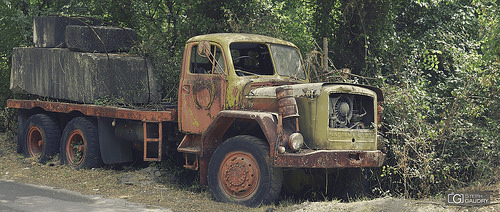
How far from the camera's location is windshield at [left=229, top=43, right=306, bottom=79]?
32.9 ft

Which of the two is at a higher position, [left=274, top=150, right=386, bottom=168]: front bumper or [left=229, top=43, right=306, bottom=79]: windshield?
[left=229, top=43, right=306, bottom=79]: windshield

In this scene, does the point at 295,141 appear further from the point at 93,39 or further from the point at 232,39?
the point at 93,39

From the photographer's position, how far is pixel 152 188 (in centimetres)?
1043

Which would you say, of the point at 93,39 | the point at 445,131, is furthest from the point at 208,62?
the point at 445,131

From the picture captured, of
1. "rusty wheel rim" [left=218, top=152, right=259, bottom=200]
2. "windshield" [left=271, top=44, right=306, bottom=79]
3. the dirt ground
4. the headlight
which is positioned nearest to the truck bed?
the dirt ground

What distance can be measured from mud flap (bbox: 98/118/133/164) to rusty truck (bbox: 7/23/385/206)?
19mm

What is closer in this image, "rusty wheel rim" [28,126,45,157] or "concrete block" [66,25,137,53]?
"concrete block" [66,25,137,53]

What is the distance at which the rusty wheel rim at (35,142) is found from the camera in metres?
13.6

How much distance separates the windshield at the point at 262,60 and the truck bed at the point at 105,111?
5.12 ft

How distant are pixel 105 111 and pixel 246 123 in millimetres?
3155

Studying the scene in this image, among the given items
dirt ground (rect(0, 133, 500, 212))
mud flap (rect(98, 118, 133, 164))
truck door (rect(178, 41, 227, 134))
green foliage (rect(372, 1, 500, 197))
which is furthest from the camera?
mud flap (rect(98, 118, 133, 164))

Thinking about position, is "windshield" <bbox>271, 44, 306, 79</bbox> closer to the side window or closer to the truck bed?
the side window

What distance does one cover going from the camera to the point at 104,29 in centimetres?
1273

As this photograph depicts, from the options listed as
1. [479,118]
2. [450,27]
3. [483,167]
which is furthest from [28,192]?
[450,27]
